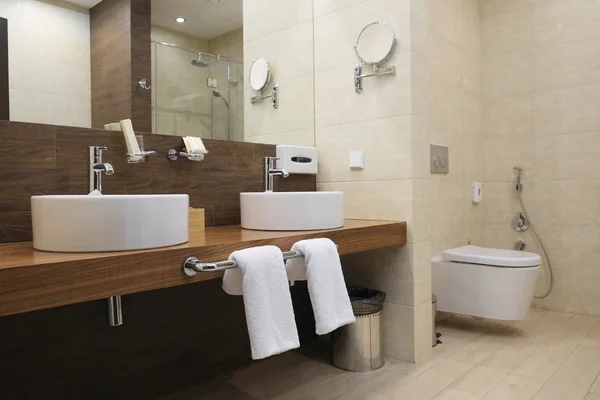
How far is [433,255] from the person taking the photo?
2746mm

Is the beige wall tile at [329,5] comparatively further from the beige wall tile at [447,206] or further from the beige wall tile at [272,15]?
the beige wall tile at [447,206]

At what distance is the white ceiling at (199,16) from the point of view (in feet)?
6.36

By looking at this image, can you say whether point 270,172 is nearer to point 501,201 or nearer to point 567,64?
point 501,201

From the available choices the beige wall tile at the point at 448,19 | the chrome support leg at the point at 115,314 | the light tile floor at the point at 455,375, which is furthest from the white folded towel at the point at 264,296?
the beige wall tile at the point at 448,19

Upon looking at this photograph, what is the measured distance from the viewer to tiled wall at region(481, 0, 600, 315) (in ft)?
9.28

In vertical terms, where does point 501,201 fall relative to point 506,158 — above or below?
below

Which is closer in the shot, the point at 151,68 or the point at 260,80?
the point at 151,68

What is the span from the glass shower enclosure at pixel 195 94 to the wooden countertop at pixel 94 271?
0.64 meters

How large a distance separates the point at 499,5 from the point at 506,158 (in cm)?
106

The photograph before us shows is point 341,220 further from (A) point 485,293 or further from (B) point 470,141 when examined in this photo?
→ (B) point 470,141

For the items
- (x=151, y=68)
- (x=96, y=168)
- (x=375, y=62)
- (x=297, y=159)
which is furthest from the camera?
(x=297, y=159)

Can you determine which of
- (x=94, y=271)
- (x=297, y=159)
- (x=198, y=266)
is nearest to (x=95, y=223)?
(x=94, y=271)

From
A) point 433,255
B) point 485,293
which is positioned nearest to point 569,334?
point 485,293

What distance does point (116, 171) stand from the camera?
1.64 metres
